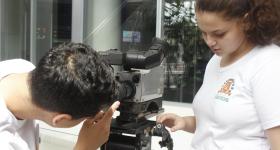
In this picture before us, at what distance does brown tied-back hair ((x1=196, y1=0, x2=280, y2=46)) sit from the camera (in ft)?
3.48

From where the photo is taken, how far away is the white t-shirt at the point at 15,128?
2.95 feet

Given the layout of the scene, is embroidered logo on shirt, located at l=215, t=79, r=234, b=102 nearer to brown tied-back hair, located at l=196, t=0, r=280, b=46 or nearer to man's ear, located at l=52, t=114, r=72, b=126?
brown tied-back hair, located at l=196, t=0, r=280, b=46

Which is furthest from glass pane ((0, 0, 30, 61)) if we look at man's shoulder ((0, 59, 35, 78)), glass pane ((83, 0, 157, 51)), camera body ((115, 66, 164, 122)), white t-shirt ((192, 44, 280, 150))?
white t-shirt ((192, 44, 280, 150))

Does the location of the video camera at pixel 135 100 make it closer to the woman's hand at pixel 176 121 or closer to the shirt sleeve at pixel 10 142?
the woman's hand at pixel 176 121

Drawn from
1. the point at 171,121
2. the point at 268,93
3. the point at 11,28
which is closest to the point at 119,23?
the point at 11,28

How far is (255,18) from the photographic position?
1066 mm

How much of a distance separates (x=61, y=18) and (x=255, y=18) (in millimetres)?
4566

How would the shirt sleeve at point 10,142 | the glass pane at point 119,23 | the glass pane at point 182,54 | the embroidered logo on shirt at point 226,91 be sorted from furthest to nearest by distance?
1. the glass pane at point 119,23
2. the glass pane at point 182,54
3. the embroidered logo on shirt at point 226,91
4. the shirt sleeve at point 10,142

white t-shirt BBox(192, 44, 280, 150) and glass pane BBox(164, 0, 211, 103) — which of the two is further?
glass pane BBox(164, 0, 211, 103)

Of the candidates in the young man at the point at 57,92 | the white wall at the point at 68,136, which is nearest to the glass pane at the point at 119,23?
the white wall at the point at 68,136

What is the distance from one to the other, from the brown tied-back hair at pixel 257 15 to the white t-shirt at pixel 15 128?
56 cm

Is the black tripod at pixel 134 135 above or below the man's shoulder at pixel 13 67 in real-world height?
below

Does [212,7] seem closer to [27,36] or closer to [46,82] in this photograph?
[46,82]

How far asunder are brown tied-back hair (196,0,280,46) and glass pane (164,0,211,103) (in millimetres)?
2878
